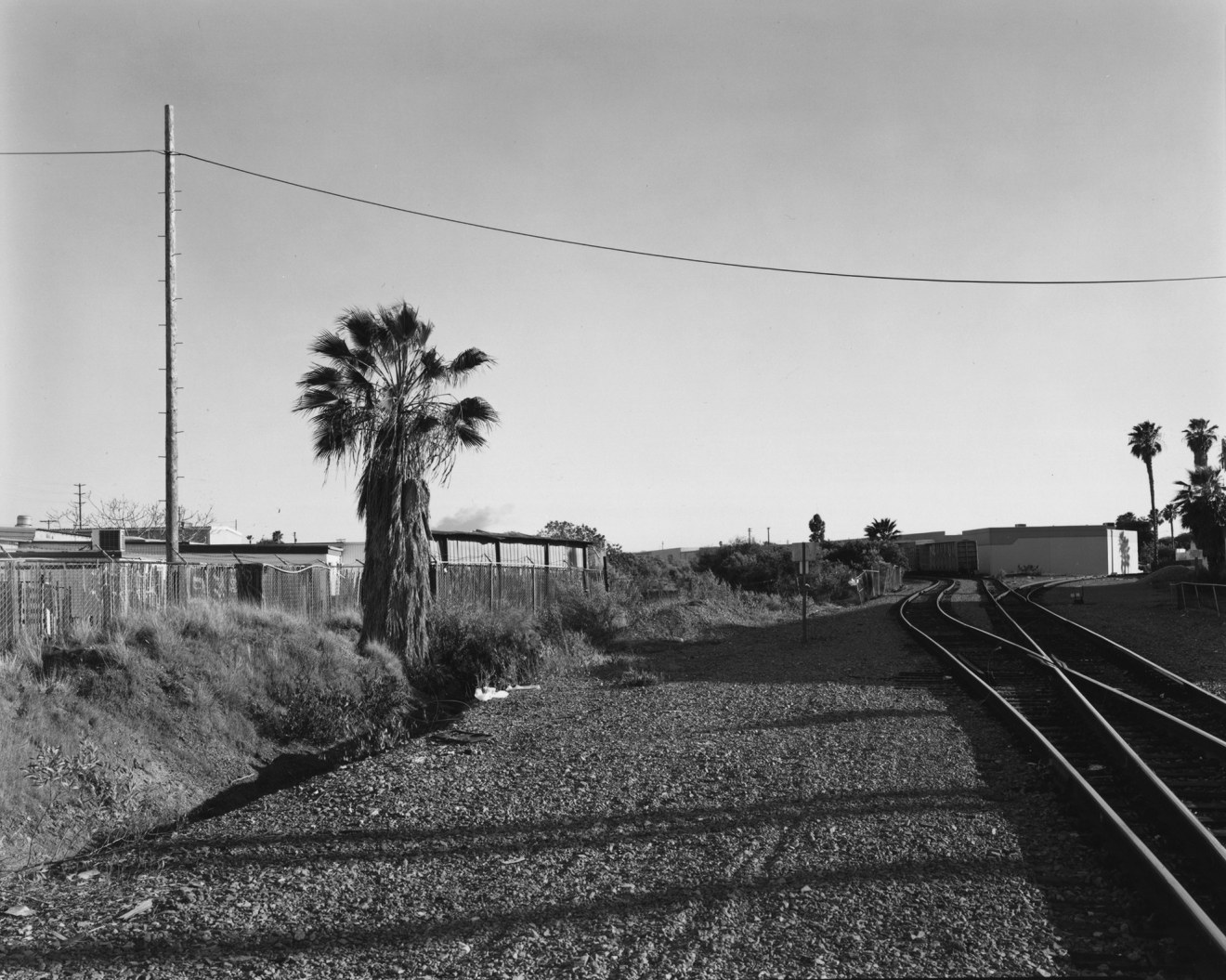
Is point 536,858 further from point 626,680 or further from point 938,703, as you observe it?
point 626,680

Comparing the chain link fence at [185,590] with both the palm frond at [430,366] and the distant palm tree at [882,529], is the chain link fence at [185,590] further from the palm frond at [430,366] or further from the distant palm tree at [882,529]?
the distant palm tree at [882,529]

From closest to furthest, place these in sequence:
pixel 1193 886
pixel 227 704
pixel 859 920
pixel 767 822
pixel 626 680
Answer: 1. pixel 859 920
2. pixel 1193 886
3. pixel 767 822
4. pixel 227 704
5. pixel 626 680

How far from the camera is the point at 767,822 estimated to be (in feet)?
24.7

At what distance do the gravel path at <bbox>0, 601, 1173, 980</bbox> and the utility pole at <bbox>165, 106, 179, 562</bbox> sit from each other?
11.5 meters

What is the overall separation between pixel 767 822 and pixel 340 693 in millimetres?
9131

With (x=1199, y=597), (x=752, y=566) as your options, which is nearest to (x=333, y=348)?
(x=1199, y=597)

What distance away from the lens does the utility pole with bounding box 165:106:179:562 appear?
2020 cm

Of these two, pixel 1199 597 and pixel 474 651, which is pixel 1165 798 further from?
pixel 1199 597

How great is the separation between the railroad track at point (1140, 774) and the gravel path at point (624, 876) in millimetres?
249

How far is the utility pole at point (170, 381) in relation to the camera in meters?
20.2

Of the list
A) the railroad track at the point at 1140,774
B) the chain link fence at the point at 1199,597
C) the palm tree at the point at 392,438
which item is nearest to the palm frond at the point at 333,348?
the palm tree at the point at 392,438

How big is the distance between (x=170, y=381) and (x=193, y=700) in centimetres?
974

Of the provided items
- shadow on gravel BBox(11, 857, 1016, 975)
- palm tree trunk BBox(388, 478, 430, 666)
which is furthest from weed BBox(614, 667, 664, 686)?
shadow on gravel BBox(11, 857, 1016, 975)

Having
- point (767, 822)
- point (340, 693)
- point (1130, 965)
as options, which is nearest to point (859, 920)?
point (1130, 965)
